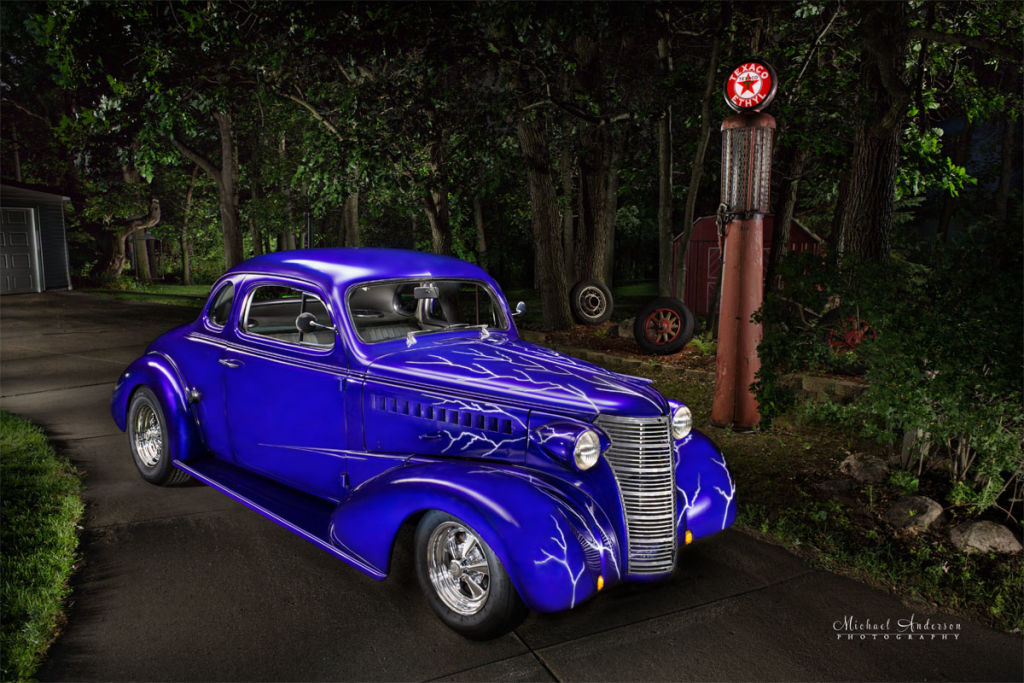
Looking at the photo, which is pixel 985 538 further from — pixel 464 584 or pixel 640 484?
pixel 464 584

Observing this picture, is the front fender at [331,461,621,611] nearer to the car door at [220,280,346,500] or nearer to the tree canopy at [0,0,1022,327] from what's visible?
the car door at [220,280,346,500]

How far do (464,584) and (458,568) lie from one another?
113 mm

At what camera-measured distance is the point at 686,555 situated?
4.26 meters

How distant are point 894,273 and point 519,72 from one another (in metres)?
7.87

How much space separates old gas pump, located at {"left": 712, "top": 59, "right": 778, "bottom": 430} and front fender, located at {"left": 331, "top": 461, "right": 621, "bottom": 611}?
3.59 meters

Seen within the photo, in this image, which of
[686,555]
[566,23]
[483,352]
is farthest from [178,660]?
[566,23]

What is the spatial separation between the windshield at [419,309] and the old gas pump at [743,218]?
2599 millimetres

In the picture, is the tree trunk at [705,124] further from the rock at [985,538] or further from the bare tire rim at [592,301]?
the rock at [985,538]

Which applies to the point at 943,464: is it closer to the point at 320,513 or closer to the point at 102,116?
the point at 320,513

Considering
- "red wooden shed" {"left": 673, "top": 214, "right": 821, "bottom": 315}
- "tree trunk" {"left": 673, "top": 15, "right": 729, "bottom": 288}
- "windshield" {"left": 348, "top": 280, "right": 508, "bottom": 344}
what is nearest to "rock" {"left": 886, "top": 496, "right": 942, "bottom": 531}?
"windshield" {"left": 348, "top": 280, "right": 508, "bottom": 344}

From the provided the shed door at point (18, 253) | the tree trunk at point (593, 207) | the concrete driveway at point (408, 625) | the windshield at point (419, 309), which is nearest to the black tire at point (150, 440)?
the concrete driveway at point (408, 625)

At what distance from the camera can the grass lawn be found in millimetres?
3244

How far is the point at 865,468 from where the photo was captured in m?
5.29

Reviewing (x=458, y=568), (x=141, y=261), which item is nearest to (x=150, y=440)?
(x=458, y=568)
